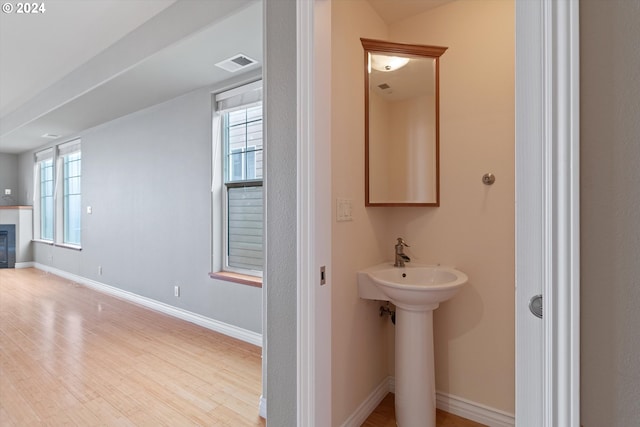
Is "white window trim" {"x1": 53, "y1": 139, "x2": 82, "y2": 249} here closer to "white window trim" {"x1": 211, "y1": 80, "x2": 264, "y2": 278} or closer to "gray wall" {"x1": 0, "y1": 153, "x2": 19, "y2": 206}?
"gray wall" {"x1": 0, "y1": 153, "x2": 19, "y2": 206}

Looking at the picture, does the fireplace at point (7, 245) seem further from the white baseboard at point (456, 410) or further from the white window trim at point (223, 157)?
the white baseboard at point (456, 410)

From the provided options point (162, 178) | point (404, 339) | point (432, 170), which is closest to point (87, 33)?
point (162, 178)

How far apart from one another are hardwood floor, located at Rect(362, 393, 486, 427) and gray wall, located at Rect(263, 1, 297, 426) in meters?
0.74

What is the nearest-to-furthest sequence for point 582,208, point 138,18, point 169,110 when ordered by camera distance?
point 582,208, point 138,18, point 169,110

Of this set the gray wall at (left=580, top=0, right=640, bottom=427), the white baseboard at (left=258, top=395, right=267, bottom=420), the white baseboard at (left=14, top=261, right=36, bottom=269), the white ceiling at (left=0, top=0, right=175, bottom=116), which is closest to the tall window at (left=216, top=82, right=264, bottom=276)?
the white ceiling at (left=0, top=0, right=175, bottom=116)

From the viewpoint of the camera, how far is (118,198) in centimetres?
451

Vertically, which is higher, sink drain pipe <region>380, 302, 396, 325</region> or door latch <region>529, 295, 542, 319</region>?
door latch <region>529, 295, 542, 319</region>

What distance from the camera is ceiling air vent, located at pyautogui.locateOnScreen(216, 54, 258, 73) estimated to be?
2640 mm

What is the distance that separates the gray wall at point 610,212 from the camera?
2.33 ft

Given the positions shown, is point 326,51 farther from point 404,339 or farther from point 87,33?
point 87,33

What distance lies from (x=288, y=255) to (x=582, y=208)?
0.96 meters

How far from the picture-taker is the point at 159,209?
386cm

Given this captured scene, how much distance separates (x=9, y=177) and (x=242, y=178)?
7063 millimetres

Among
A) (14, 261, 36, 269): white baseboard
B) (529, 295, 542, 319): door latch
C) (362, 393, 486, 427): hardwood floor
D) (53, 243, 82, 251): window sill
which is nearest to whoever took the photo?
(529, 295, 542, 319): door latch
